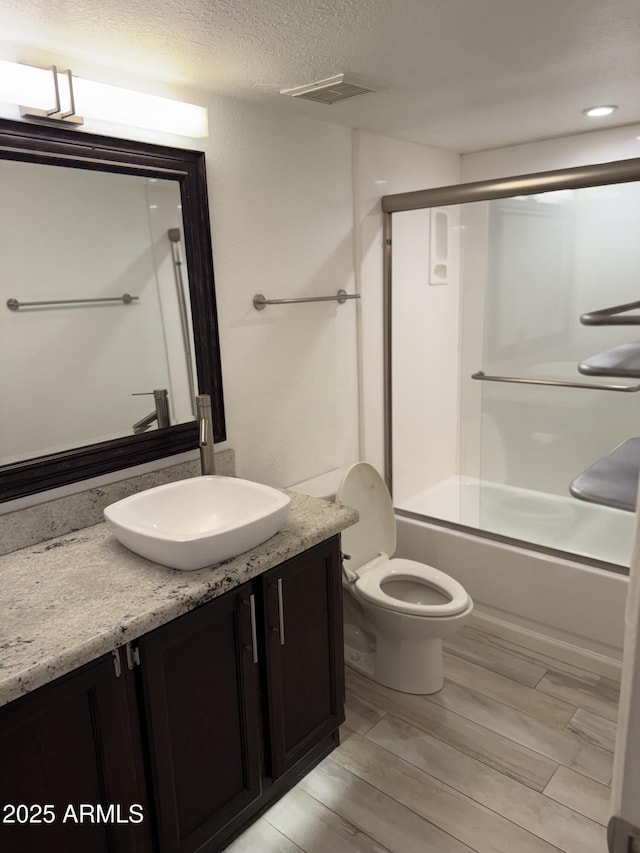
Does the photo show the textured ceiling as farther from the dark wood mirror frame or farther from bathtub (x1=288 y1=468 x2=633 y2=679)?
bathtub (x1=288 y1=468 x2=633 y2=679)

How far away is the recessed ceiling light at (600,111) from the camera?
2.38 m

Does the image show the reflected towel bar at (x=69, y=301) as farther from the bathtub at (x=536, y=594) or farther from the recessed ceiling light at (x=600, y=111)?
the recessed ceiling light at (x=600, y=111)

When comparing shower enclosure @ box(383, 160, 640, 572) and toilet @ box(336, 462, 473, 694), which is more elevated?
shower enclosure @ box(383, 160, 640, 572)

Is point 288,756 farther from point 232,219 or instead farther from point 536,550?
point 232,219

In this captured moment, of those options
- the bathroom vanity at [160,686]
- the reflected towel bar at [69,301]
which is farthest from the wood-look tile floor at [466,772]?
the reflected towel bar at [69,301]

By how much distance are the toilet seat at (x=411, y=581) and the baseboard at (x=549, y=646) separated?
44 cm

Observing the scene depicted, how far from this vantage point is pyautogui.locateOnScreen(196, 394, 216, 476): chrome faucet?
192cm

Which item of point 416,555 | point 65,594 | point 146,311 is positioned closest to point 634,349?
point 65,594

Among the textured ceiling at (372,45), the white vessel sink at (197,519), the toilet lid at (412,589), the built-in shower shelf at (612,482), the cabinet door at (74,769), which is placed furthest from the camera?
the toilet lid at (412,589)

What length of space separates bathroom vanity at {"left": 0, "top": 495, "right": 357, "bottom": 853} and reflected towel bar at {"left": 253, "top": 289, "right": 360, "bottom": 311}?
0.77 meters

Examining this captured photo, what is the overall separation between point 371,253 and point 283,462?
106 centimetres

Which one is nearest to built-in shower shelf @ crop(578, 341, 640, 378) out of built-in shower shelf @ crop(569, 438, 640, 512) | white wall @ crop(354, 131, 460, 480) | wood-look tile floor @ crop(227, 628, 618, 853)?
built-in shower shelf @ crop(569, 438, 640, 512)

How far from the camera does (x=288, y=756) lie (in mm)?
1869

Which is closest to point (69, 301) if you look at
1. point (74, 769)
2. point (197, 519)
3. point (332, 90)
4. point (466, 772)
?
point (197, 519)
